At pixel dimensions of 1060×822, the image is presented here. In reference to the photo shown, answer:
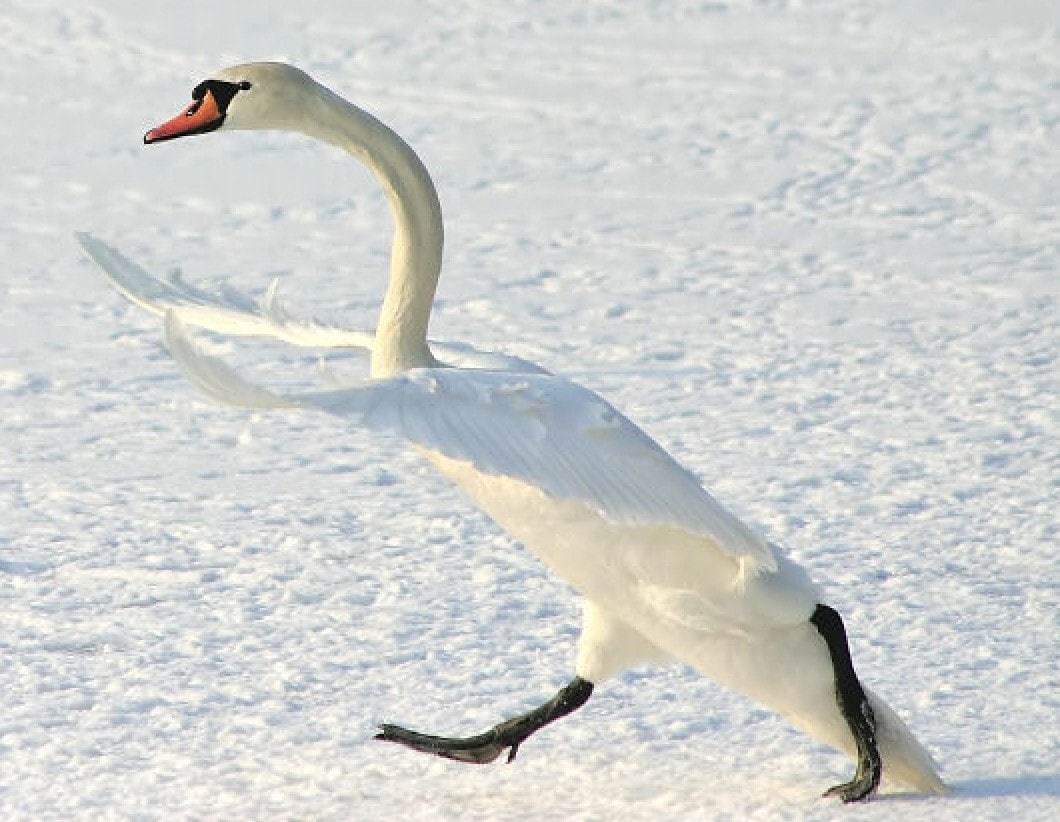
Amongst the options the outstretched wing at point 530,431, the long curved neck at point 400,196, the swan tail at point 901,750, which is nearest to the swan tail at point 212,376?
the outstretched wing at point 530,431

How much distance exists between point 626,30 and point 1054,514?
4814 millimetres

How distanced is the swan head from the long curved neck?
1.4 inches

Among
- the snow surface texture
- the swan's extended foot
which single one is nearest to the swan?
the swan's extended foot

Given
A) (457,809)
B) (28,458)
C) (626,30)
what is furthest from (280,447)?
(626,30)

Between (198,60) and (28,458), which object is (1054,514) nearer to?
(28,458)

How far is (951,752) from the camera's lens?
12.5 ft

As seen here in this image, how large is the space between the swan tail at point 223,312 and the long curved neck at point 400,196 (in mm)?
354

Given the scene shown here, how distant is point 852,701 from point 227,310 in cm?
128

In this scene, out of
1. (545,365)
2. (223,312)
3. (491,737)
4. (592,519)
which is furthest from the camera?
(545,365)

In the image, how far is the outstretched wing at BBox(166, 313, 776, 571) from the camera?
2.99 meters

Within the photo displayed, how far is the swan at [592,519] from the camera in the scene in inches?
125

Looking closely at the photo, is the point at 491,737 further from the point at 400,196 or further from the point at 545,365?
the point at 545,365

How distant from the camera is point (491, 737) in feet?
12.5

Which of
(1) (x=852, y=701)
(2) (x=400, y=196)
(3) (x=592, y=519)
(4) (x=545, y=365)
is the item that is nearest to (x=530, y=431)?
(3) (x=592, y=519)
